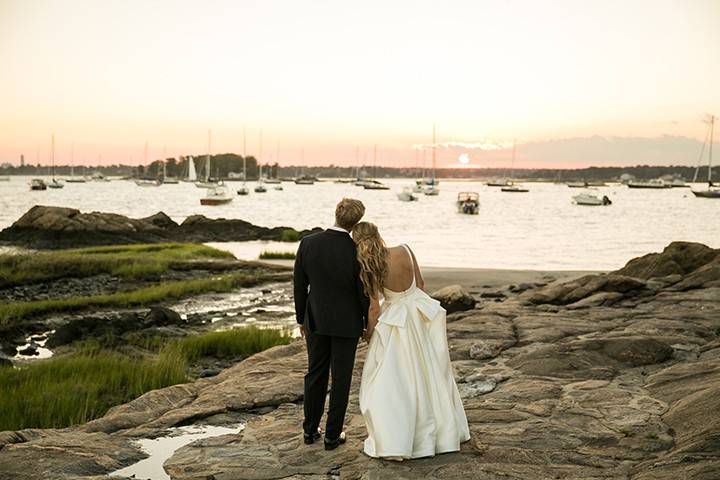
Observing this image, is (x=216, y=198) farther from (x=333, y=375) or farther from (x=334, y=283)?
(x=334, y=283)

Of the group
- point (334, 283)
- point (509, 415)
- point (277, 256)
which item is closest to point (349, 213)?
point (334, 283)

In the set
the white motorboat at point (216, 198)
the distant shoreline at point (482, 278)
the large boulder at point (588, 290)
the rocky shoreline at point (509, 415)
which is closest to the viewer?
the rocky shoreline at point (509, 415)

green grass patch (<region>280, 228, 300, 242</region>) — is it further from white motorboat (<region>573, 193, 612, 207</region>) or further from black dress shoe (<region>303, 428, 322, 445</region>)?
white motorboat (<region>573, 193, 612, 207</region>)

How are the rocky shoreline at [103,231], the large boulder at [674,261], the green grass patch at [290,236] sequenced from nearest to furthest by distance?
the large boulder at [674,261] < the rocky shoreline at [103,231] < the green grass patch at [290,236]

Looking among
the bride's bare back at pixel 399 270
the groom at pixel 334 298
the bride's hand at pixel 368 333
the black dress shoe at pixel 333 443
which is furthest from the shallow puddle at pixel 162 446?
the bride's bare back at pixel 399 270

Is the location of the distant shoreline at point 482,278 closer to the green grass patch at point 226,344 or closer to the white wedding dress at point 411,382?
the green grass patch at point 226,344

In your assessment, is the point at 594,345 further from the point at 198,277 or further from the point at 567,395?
the point at 198,277

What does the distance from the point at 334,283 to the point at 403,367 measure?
3.44 feet

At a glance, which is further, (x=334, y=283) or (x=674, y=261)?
(x=674, y=261)

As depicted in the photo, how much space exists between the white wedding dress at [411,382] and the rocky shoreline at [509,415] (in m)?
0.20

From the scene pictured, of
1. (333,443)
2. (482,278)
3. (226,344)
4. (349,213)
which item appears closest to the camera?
(349,213)

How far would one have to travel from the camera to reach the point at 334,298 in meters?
6.85

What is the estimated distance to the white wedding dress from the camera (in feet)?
22.4

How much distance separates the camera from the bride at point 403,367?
675 centimetres
